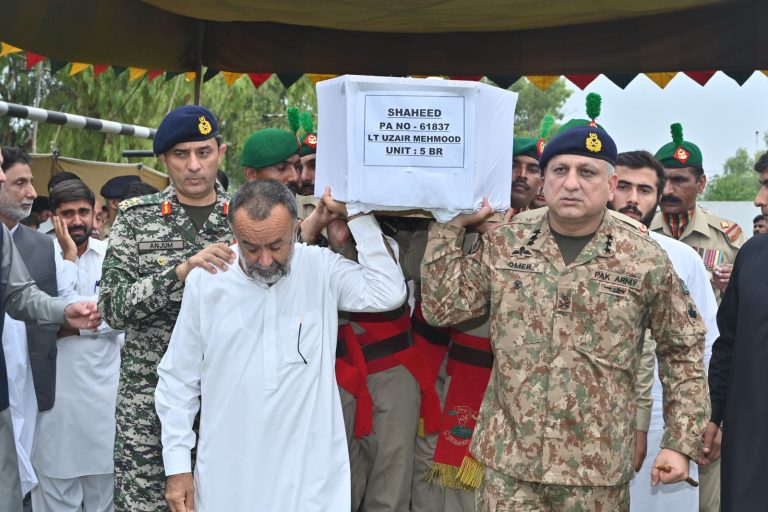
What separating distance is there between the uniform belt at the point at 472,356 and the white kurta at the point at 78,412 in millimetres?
2535

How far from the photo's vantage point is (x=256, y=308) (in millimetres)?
3793

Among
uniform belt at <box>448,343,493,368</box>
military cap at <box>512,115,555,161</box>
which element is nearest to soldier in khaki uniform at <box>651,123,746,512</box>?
military cap at <box>512,115,555,161</box>

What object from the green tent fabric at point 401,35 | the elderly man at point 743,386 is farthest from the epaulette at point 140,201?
the green tent fabric at point 401,35

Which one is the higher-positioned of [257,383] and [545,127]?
[545,127]

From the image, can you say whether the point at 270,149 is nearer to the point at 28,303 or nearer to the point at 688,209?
the point at 28,303

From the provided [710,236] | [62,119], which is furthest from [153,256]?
[62,119]

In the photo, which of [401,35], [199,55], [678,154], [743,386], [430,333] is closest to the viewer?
[743,386]

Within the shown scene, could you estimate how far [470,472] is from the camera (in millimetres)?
4438

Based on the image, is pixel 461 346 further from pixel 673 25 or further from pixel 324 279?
pixel 673 25

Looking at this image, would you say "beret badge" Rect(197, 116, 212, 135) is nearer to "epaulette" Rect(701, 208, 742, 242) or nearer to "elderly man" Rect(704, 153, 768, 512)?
"elderly man" Rect(704, 153, 768, 512)

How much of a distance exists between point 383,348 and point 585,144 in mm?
1566

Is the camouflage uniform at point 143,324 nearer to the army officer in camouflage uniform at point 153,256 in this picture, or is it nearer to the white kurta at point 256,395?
the army officer in camouflage uniform at point 153,256

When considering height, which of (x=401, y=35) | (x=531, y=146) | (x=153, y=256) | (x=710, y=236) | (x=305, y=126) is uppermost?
(x=401, y=35)

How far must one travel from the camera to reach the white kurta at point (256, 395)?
145 inches
